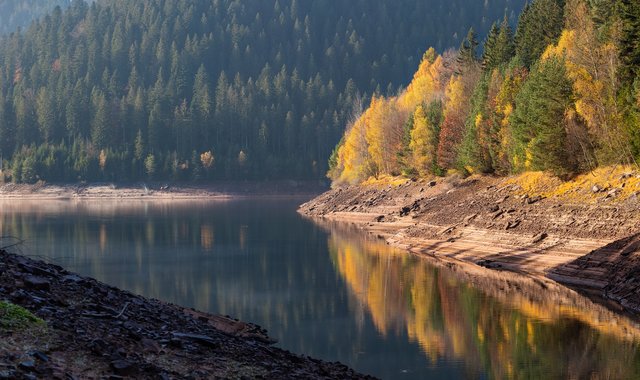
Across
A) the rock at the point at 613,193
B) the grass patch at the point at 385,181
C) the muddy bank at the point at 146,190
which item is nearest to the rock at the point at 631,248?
the rock at the point at 613,193

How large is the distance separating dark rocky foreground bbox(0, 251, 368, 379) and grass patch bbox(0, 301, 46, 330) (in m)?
0.21

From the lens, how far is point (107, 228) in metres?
90.9

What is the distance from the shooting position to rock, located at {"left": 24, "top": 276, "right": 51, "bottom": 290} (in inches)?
877

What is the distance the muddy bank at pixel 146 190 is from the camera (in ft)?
565

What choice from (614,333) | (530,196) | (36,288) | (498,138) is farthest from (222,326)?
(498,138)

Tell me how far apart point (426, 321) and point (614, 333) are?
29.0ft

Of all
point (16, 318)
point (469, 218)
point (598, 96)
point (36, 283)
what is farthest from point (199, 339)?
point (598, 96)

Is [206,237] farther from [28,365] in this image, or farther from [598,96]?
[28,365]

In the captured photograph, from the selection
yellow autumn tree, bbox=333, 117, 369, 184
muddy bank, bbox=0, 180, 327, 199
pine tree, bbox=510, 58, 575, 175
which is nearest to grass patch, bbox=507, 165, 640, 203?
pine tree, bbox=510, 58, 575, 175

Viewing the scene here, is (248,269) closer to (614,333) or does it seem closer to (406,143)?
(614,333)

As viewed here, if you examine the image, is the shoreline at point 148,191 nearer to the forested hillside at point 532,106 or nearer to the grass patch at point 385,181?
the forested hillside at point 532,106

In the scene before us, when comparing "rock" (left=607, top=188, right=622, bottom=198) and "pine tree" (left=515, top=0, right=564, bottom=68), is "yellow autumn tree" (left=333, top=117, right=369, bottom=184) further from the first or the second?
"rock" (left=607, top=188, right=622, bottom=198)

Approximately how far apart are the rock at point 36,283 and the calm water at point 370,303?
1159 cm

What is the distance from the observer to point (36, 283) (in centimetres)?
2250
